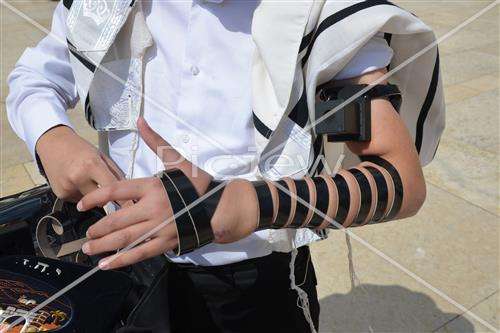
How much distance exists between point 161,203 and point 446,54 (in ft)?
18.7

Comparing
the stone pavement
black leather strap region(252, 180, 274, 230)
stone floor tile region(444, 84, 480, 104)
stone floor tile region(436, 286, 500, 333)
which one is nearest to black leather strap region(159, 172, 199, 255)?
black leather strap region(252, 180, 274, 230)

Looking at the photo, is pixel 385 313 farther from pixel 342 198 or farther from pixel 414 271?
pixel 342 198

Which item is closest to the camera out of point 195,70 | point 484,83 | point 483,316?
point 195,70

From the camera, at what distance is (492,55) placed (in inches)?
221

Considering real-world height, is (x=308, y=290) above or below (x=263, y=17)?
below

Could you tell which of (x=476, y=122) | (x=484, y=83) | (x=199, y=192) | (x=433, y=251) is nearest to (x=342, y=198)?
(x=199, y=192)

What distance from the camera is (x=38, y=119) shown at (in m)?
1.03

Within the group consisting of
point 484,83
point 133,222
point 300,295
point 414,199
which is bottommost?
point 484,83

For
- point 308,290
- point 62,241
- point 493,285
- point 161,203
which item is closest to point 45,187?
point 62,241

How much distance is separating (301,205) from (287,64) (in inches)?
10.3

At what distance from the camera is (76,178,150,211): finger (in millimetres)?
719

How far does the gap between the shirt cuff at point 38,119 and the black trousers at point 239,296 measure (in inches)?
16.3

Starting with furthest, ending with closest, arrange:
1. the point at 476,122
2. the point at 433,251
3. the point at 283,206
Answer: the point at 476,122
the point at 433,251
the point at 283,206

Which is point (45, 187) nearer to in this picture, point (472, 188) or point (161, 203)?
point (161, 203)
